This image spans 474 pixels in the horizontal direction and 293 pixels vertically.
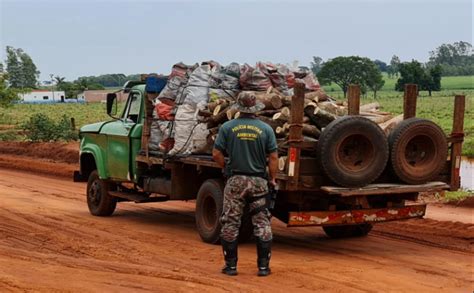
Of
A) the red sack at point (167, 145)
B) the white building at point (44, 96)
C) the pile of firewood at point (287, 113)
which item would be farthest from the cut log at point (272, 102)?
the white building at point (44, 96)

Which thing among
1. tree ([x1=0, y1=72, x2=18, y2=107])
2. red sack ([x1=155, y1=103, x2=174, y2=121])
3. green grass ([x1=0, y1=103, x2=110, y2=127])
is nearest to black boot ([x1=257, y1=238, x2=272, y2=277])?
red sack ([x1=155, y1=103, x2=174, y2=121])

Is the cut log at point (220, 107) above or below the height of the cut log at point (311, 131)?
above

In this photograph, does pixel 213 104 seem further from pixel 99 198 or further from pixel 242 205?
pixel 99 198

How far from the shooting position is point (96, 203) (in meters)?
14.5

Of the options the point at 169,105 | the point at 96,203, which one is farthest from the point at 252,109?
the point at 96,203

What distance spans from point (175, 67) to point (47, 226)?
314 cm

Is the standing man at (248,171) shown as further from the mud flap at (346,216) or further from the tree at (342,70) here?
the tree at (342,70)

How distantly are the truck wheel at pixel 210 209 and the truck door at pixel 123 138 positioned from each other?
2279mm

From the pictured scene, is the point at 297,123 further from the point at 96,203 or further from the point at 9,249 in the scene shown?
the point at 96,203

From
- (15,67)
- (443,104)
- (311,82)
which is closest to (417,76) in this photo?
(443,104)

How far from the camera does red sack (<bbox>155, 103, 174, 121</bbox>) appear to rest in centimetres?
1230

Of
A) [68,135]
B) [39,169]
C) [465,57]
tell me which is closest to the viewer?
[39,169]

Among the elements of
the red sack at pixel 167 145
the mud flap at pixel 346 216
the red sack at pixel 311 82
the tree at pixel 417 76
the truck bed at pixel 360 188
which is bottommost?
the mud flap at pixel 346 216

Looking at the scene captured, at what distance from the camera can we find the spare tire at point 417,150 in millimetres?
10312
